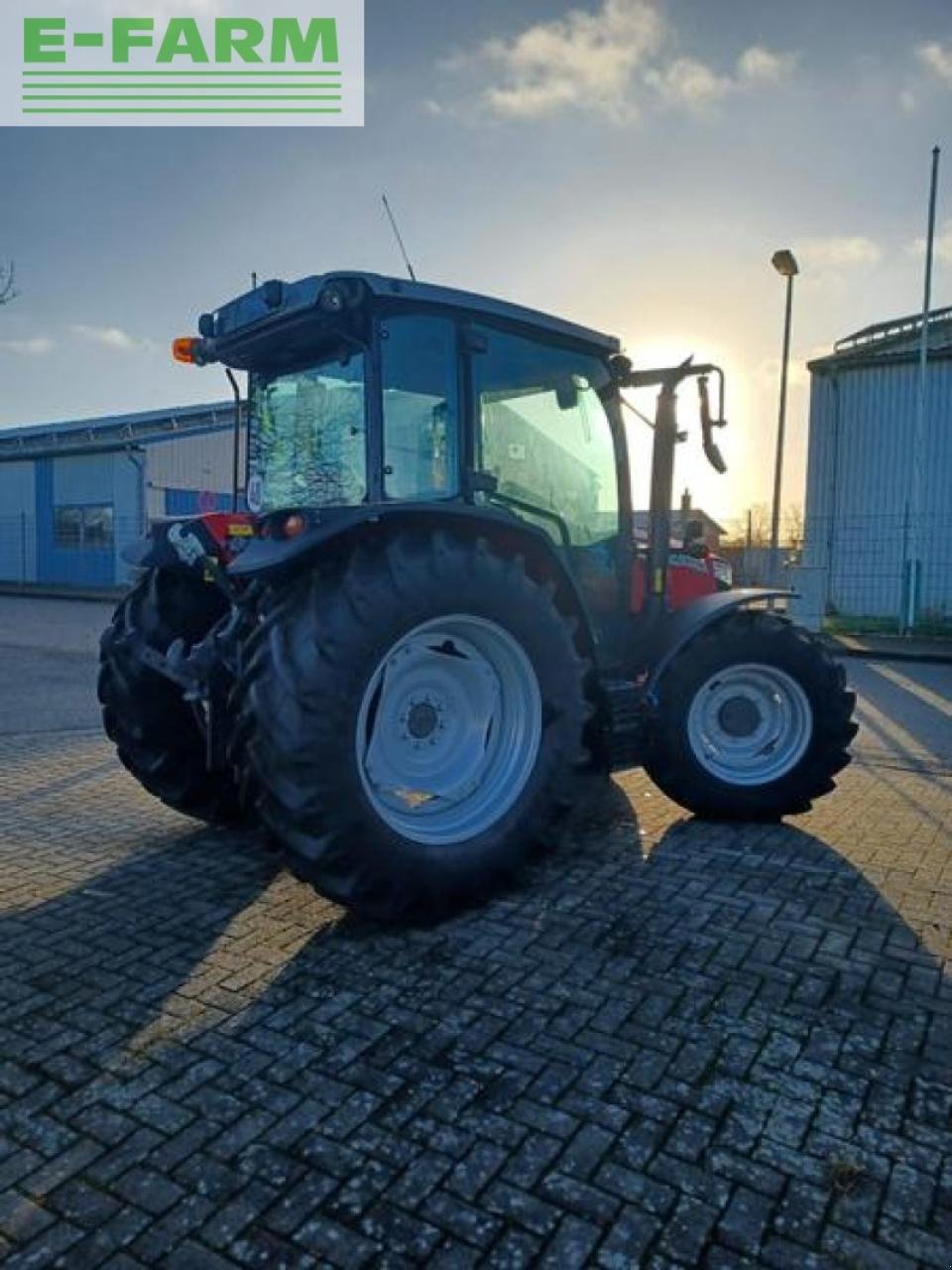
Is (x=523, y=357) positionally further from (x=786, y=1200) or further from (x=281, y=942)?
(x=786, y=1200)

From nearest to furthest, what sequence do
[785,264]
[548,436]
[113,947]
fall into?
1. [113,947]
2. [548,436]
3. [785,264]

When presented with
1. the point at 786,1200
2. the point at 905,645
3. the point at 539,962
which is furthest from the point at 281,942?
the point at 905,645

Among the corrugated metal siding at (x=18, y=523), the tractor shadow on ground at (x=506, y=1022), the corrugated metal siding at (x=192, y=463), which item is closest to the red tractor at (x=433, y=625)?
the tractor shadow on ground at (x=506, y=1022)

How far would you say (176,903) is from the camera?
11.5 feet

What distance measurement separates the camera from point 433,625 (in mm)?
3352

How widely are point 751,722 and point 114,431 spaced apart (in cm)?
3048

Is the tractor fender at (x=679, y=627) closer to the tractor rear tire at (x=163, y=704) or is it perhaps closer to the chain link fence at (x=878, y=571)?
the tractor rear tire at (x=163, y=704)

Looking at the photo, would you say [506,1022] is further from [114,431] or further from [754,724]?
[114,431]

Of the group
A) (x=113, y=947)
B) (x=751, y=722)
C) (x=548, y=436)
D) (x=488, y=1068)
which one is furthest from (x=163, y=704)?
(x=751, y=722)

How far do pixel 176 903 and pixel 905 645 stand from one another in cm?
1369

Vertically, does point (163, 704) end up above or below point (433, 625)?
below

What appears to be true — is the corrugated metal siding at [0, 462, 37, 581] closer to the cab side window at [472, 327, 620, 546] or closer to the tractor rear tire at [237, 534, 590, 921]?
the cab side window at [472, 327, 620, 546]

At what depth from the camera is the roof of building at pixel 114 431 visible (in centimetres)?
2694

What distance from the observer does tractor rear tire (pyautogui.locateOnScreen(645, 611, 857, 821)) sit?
14.7 feet
